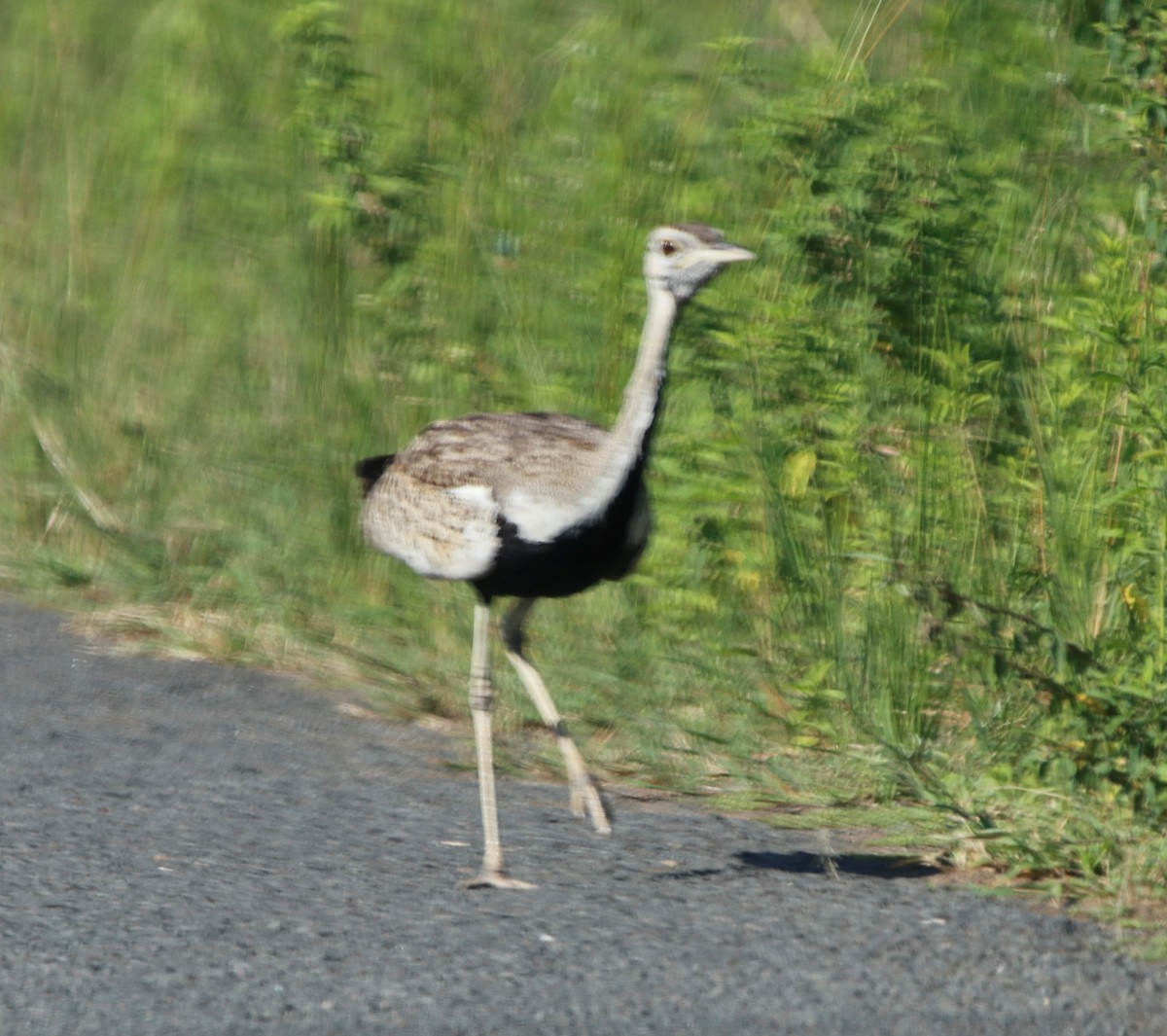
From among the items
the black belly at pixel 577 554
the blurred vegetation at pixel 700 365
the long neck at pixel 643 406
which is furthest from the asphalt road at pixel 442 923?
the long neck at pixel 643 406

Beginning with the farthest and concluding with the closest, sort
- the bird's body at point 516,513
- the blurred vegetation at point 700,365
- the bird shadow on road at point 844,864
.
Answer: the blurred vegetation at point 700,365
the bird's body at point 516,513
the bird shadow on road at point 844,864

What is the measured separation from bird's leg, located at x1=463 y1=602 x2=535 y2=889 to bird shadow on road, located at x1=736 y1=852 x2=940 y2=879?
2.15 ft

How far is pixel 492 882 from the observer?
16.3 feet

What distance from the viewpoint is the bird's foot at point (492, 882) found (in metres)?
4.96

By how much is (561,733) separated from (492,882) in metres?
0.95

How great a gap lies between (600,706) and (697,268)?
1.92 meters

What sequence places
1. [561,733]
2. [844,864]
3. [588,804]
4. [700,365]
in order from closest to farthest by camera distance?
[844,864]
[588,804]
[561,733]
[700,365]

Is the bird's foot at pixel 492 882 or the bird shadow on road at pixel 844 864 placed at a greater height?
the bird's foot at pixel 492 882

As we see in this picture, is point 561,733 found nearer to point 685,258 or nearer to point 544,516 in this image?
point 544,516

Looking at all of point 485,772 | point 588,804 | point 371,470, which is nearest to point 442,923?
point 485,772

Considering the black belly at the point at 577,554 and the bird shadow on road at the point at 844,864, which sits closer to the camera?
the bird shadow on road at the point at 844,864

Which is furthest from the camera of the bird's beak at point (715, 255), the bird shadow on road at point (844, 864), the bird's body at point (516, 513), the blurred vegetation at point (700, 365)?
the blurred vegetation at point (700, 365)

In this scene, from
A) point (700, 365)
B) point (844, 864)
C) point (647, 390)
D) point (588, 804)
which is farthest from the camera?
point (700, 365)

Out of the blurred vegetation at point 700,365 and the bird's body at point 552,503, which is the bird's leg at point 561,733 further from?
the blurred vegetation at point 700,365
